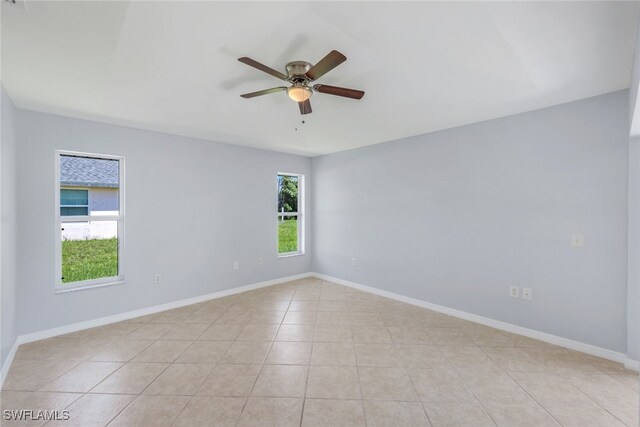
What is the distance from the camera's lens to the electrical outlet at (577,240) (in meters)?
2.58

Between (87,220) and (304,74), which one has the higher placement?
(304,74)

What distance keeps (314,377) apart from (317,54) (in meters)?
2.42

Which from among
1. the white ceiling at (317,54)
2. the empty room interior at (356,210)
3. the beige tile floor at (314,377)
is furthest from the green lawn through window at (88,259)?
the white ceiling at (317,54)

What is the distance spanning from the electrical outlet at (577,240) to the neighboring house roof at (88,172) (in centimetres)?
515

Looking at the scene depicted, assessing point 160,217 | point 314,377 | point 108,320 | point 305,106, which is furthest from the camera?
point 160,217

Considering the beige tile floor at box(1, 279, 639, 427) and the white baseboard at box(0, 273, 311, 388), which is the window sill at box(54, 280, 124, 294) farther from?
the beige tile floor at box(1, 279, 639, 427)

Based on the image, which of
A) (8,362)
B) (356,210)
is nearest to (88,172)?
(8,362)

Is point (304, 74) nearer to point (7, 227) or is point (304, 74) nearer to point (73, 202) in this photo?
point (7, 227)

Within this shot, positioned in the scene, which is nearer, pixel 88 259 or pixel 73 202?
pixel 73 202

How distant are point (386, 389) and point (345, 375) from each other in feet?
1.11

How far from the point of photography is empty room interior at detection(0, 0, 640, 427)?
167 centimetres

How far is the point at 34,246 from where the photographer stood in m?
2.85

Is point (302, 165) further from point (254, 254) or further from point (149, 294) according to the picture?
point (149, 294)

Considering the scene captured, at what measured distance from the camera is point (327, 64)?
65.4 inches
